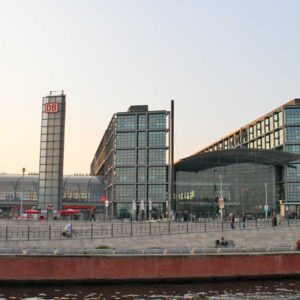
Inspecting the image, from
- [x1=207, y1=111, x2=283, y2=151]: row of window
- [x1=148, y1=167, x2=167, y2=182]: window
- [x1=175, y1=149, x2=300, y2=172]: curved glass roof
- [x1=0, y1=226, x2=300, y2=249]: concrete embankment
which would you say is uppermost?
[x1=207, y1=111, x2=283, y2=151]: row of window

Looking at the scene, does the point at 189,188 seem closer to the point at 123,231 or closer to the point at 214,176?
the point at 214,176

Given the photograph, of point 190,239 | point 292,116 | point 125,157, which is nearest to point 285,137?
point 292,116

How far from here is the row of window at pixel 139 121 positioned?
123m

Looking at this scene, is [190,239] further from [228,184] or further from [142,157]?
[142,157]

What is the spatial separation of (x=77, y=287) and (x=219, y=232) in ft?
73.6

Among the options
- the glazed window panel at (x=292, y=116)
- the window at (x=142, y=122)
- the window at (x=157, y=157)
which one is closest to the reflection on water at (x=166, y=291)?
the window at (x=157, y=157)

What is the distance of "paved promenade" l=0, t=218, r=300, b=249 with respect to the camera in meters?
48.7

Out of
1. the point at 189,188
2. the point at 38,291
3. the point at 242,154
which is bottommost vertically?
the point at 38,291

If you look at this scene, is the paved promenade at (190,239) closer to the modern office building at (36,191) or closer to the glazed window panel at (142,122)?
the glazed window panel at (142,122)

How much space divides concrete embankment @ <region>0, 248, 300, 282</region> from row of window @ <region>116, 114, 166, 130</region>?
8717cm

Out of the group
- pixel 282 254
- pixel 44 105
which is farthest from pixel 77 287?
pixel 44 105

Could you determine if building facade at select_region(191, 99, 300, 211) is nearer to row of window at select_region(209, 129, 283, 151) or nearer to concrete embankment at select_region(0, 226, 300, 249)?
row of window at select_region(209, 129, 283, 151)

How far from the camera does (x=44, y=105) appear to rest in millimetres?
100375

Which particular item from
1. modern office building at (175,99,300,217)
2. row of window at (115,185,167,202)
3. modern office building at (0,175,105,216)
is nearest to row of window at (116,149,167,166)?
modern office building at (175,99,300,217)
